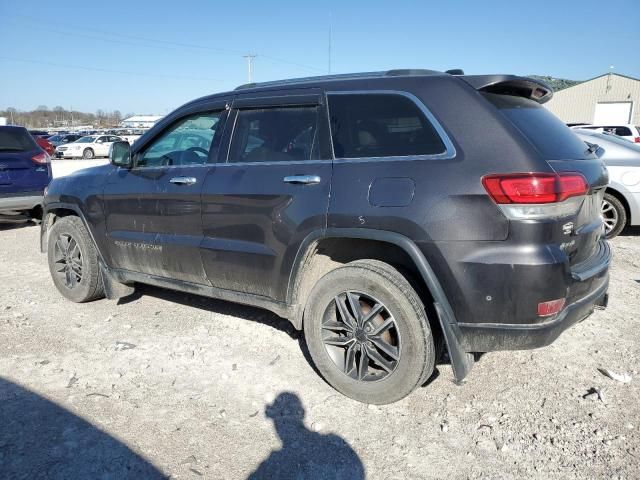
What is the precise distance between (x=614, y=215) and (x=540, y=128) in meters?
4.91

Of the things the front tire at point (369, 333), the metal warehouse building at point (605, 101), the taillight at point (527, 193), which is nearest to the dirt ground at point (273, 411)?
the front tire at point (369, 333)

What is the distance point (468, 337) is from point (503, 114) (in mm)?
1184

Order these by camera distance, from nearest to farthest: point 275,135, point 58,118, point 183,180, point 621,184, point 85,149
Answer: point 275,135
point 183,180
point 621,184
point 85,149
point 58,118

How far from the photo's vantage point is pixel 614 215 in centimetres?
686

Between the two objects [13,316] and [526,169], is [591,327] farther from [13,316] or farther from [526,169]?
[13,316]

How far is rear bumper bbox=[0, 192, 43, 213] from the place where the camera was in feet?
26.9

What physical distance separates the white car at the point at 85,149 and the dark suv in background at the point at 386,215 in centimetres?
3240

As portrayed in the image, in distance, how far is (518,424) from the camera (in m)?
2.80

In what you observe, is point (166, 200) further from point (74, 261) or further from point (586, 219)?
point (586, 219)

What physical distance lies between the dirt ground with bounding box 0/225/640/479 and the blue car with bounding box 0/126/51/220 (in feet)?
15.7

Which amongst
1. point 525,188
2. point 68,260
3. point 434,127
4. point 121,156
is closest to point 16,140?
point 68,260

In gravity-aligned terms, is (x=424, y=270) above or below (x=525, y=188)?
below

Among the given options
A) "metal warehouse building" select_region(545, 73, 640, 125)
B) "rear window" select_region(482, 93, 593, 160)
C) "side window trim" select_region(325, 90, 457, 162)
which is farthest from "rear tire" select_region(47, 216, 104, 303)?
"metal warehouse building" select_region(545, 73, 640, 125)

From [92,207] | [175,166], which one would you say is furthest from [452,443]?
[92,207]
